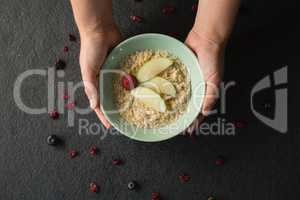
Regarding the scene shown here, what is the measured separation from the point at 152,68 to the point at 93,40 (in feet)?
0.57

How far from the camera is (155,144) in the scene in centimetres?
125

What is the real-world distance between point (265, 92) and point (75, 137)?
592 mm

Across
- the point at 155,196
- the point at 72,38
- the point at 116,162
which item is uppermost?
the point at 72,38

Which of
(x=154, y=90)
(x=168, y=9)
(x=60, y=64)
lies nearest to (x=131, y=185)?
(x=154, y=90)

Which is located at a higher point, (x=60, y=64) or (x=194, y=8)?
(x=194, y=8)

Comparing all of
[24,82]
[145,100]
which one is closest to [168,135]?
[145,100]

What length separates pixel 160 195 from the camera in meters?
1.24

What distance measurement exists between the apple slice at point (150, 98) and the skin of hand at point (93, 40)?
0.38ft

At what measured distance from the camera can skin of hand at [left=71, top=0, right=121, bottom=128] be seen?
3.58 ft

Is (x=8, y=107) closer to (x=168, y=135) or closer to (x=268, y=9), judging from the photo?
(x=168, y=135)

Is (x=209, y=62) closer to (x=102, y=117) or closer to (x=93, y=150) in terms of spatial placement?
(x=102, y=117)

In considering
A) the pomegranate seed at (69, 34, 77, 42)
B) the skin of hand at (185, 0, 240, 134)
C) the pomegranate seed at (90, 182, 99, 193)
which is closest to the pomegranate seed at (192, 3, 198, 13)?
the skin of hand at (185, 0, 240, 134)

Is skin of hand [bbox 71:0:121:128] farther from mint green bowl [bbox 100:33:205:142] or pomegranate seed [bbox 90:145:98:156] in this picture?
pomegranate seed [bbox 90:145:98:156]

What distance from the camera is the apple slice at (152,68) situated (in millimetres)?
1118
